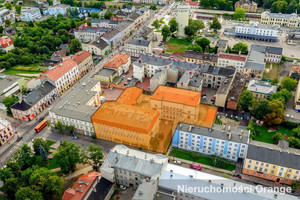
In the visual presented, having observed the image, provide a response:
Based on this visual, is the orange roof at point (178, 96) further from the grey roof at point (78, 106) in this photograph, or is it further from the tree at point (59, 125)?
the tree at point (59, 125)

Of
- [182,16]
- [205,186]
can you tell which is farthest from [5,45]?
[205,186]

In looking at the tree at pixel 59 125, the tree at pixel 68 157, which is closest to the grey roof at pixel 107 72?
the tree at pixel 59 125

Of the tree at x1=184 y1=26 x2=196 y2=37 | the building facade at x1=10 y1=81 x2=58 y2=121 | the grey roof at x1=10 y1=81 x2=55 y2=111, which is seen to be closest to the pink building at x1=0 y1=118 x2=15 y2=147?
the building facade at x1=10 y1=81 x2=58 y2=121

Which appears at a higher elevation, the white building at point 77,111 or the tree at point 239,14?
the tree at point 239,14

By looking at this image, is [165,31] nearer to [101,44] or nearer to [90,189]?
[101,44]

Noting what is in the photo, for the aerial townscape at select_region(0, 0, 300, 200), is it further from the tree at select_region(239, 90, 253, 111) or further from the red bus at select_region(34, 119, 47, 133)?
the tree at select_region(239, 90, 253, 111)

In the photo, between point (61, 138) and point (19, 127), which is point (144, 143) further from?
point (19, 127)
